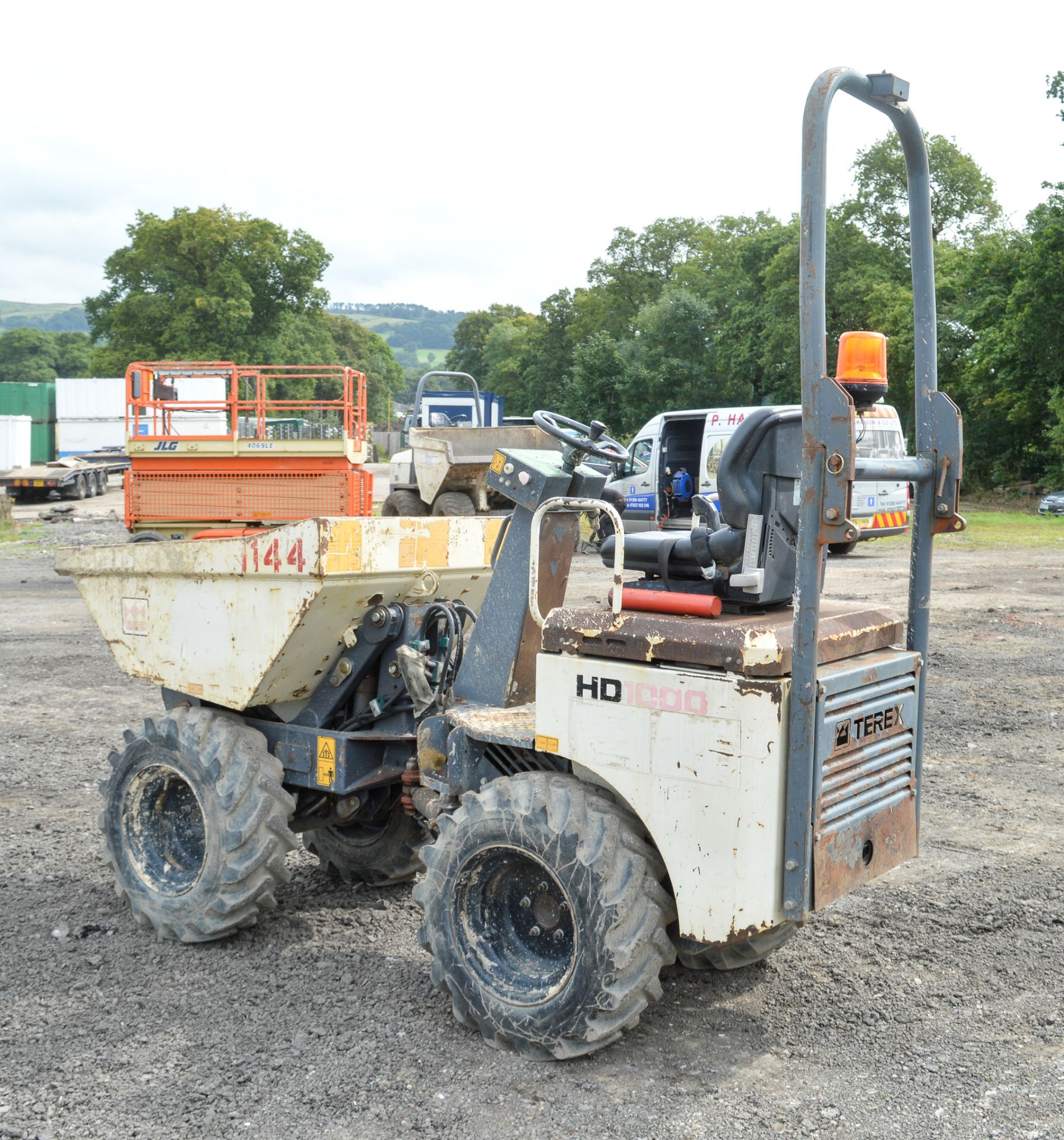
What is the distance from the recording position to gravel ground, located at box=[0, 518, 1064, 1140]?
3.15m

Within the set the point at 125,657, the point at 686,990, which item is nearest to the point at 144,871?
the point at 125,657

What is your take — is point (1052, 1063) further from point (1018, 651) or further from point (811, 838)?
point (1018, 651)

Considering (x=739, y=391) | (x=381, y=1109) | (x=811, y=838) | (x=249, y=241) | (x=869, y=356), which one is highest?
(x=249, y=241)

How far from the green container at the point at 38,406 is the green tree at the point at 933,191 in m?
31.3

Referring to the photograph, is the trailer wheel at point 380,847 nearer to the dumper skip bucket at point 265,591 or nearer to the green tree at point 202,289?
the dumper skip bucket at point 265,591

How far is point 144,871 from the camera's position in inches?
177

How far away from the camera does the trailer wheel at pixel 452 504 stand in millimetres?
20016

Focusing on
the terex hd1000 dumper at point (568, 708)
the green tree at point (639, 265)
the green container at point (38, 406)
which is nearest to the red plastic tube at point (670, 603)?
the terex hd1000 dumper at point (568, 708)

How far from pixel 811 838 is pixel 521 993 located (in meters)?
1.02

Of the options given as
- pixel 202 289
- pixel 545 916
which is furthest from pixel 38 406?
pixel 545 916

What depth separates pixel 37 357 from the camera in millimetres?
106188

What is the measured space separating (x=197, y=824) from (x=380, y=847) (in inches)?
30.7

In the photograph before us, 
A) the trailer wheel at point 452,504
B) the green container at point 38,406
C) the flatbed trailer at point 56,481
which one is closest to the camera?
the trailer wheel at point 452,504

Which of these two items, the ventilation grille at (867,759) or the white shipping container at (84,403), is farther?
the white shipping container at (84,403)
